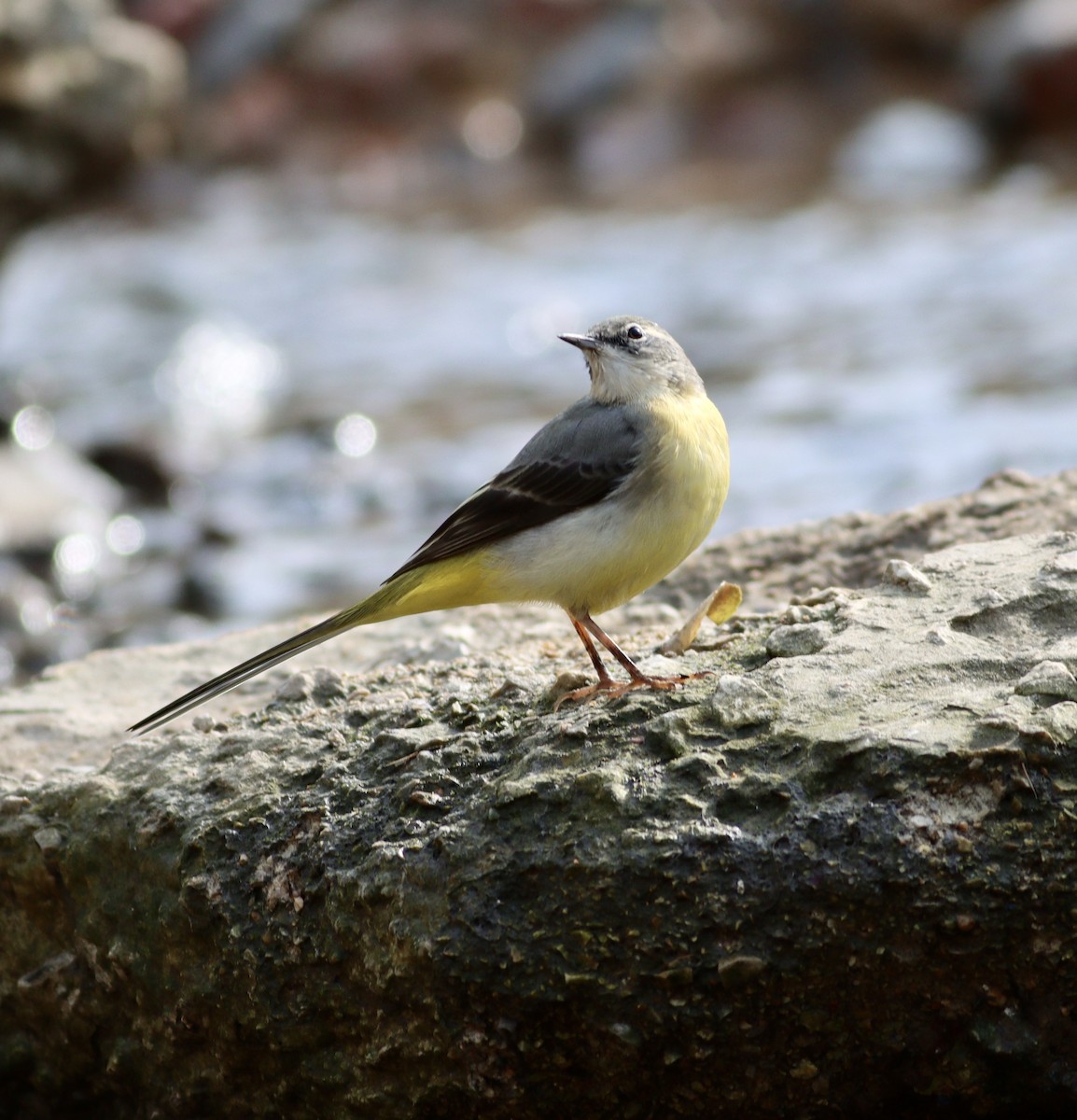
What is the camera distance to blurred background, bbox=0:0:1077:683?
11000mm

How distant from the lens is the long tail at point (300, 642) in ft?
14.5

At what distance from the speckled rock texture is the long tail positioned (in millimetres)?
219

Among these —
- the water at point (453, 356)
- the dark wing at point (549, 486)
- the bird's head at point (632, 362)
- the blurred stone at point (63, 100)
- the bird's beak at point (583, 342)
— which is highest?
the blurred stone at point (63, 100)

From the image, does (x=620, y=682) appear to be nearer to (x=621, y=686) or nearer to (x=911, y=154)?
(x=621, y=686)

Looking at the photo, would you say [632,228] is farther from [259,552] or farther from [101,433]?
[259,552]

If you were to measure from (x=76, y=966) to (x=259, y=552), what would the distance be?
6.80m

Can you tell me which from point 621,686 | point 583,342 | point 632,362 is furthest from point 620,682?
point 583,342

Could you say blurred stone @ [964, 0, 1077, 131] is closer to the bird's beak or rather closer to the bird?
the bird's beak

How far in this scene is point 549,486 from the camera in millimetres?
4711

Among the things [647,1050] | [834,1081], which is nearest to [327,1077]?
[647,1050]

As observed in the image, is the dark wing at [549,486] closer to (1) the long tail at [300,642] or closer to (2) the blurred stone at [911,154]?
(1) the long tail at [300,642]

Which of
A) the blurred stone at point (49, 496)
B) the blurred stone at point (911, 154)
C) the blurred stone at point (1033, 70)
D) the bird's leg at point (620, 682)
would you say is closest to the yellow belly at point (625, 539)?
the bird's leg at point (620, 682)

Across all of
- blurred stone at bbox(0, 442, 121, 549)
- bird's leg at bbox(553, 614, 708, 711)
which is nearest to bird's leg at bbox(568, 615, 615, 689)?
bird's leg at bbox(553, 614, 708, 711)

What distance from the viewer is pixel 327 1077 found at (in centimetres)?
374
